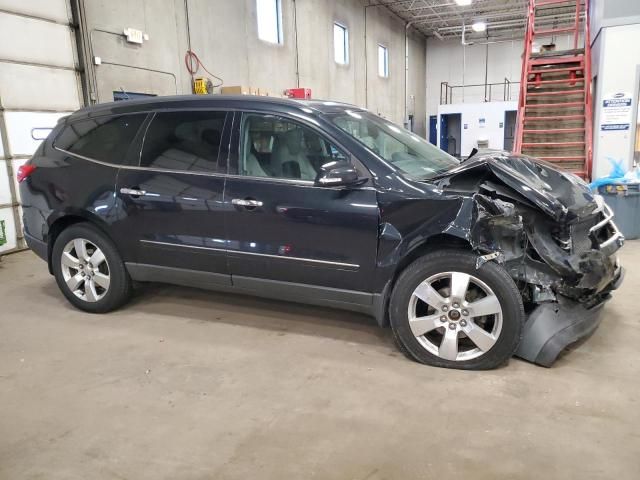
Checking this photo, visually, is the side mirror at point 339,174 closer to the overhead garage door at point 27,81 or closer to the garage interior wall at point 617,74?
the overhead garage door at point 27,81

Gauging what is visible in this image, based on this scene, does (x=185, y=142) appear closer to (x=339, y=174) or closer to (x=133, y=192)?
(x=133, y=192)

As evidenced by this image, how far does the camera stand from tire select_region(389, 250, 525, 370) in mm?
2695

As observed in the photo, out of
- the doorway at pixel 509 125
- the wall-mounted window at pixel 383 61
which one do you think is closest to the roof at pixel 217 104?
the doorway at pixel 509 125

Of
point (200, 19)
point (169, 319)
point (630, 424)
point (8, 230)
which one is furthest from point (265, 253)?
point (200, 19)

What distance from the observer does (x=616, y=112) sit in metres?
7.32

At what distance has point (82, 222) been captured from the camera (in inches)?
151

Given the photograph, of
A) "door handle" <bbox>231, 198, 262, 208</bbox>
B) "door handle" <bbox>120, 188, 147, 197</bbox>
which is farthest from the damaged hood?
"door handle" <bbox>120, 188, 147, 197</bbox>

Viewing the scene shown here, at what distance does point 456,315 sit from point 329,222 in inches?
35.9

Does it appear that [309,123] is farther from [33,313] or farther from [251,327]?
[33,313]

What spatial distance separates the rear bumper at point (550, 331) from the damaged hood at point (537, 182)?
1.71ft

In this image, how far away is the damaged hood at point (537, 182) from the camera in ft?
8.92

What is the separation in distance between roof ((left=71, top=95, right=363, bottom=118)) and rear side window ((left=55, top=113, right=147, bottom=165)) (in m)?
0.08

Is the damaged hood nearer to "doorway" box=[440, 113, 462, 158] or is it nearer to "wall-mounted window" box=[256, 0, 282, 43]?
"wall-mounted window" box=[256, 0, 282, 43]

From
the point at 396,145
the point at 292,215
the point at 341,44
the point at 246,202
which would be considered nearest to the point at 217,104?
the point at 246,202
